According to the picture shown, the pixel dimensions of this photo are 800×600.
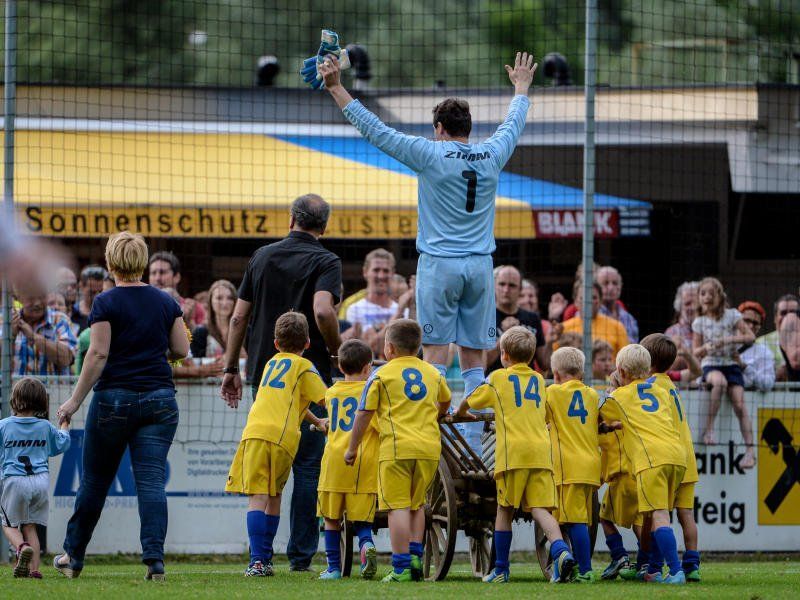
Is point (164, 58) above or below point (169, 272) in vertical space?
above

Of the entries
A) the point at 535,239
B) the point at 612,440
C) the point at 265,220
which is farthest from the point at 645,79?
the point at 612,440

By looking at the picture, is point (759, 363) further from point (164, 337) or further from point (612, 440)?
point (164, 337)

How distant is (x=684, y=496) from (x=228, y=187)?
706cm

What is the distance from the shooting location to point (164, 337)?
802 cm

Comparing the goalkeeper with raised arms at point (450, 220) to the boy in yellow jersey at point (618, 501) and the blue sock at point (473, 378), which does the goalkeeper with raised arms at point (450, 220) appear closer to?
the blue sock at point (473, 378)

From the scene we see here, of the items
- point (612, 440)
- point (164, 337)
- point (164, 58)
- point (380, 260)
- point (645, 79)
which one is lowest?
point (612, 440)

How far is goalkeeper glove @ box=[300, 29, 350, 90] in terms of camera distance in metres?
8.09

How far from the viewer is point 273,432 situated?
8.14 meters

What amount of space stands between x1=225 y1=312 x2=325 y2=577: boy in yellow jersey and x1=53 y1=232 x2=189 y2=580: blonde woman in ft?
1.50

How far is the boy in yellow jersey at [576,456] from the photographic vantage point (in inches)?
319

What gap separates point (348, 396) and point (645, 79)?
16978 millimetres

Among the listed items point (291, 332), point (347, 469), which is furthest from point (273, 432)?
point (291, 332)

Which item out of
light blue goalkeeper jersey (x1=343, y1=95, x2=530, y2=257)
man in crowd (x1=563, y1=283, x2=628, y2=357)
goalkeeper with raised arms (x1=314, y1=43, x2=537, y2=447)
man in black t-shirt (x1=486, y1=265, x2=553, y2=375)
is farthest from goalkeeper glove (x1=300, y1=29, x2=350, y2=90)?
man in crowd (x1=563, y1=283, x2=628, y2=357)

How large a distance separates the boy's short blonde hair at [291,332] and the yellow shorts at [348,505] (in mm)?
843
